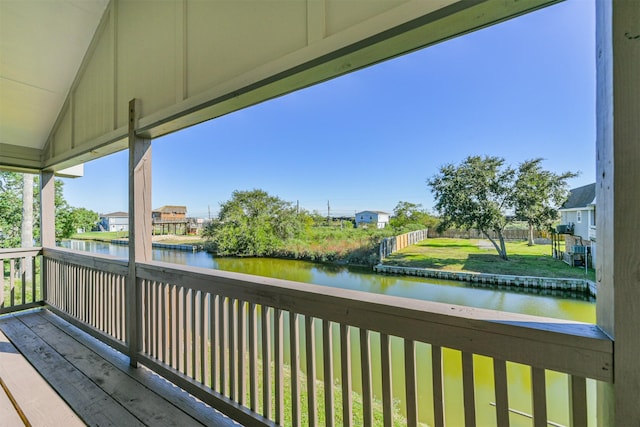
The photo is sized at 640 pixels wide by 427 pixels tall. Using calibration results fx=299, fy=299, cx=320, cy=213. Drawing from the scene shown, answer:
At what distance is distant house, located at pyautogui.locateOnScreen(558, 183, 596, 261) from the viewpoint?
0.96 meters

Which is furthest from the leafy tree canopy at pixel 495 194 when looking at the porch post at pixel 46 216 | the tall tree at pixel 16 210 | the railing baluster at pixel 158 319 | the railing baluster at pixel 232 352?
the tall tree at pixel 16 210

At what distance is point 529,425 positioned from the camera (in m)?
1.16

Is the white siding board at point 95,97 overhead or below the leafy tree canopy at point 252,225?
overhead

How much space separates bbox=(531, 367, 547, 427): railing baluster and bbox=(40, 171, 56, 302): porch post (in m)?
5.28

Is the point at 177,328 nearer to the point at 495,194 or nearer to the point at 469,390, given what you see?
the point at 469,390

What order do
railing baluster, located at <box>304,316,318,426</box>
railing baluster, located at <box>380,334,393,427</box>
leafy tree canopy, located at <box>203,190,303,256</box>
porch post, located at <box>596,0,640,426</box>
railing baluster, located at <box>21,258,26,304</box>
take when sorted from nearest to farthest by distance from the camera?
porch post, located at <box>596,0,640,426</box>
railing baluster, located at <box>380,334,393,427</box>
railing baluster, located at <box>304,316,318,426</box>
leafy tree canopy, located at <box>203,190,303,256</box>
railing baluster, located at <box>21,258,26,304</box>

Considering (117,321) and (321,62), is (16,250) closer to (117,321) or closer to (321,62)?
(117,321)

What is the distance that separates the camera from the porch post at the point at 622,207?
809 millimetres

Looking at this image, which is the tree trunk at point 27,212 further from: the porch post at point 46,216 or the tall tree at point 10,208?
the porch post at point 46,216

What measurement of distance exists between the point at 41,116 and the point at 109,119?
1.57m

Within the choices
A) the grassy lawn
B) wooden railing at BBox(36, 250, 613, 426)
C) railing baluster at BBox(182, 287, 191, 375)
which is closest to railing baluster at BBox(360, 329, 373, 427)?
wooden railing at BBox(36, 250, 613, 426)

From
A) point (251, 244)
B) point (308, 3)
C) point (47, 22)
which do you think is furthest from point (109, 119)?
point (308, 3)

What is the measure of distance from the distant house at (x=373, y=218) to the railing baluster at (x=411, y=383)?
52cm

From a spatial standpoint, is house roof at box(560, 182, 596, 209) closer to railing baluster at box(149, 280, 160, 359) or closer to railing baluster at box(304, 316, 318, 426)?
railing baluster at box(304, 316, 318, 426)
